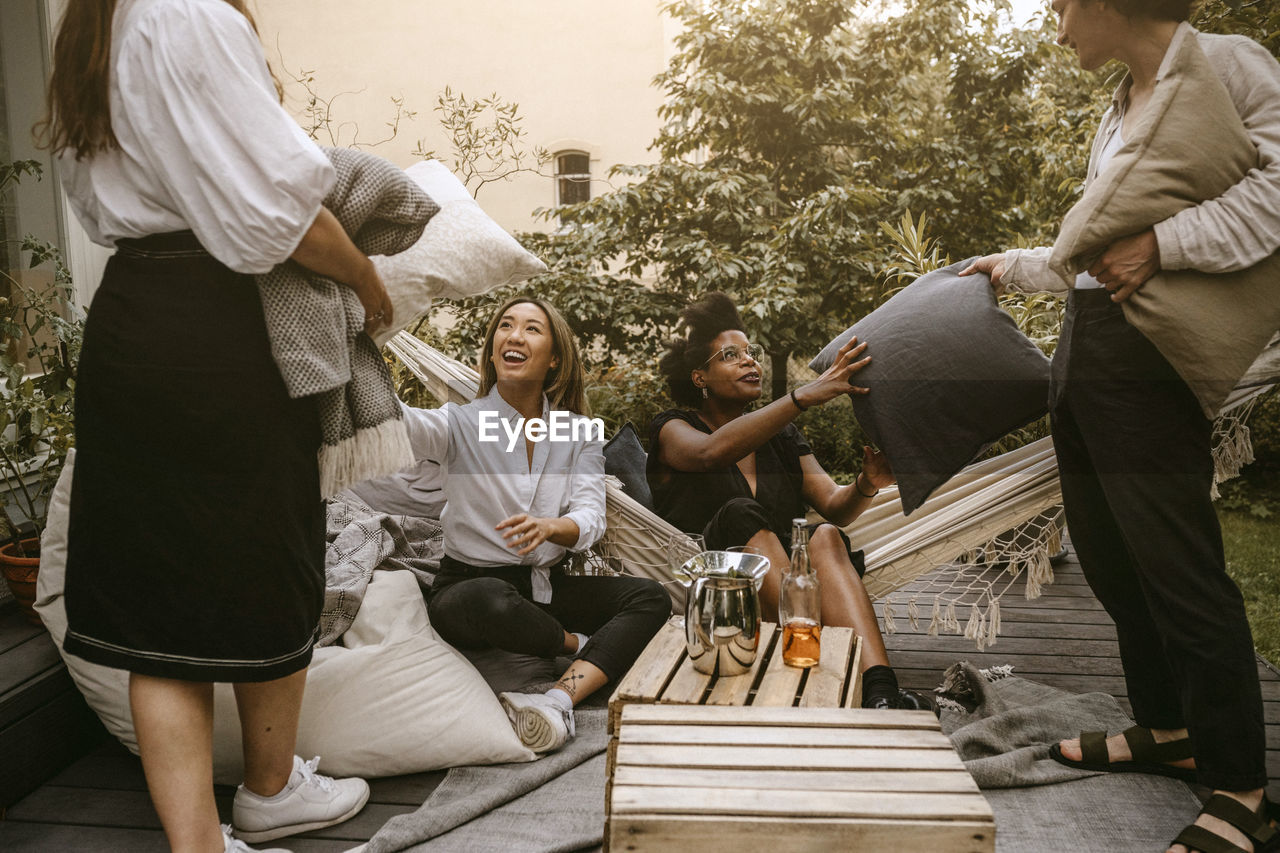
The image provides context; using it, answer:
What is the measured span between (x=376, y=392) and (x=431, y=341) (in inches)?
117

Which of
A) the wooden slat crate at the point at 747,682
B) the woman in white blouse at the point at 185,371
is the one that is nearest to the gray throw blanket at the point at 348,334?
the woman in white blouse at the point at 185,371

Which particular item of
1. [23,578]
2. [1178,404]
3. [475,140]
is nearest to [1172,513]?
[1178,404]

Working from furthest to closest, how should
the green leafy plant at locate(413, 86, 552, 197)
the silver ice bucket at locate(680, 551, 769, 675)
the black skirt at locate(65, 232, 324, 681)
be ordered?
1. the green leafy plant at locate(413, 86, 552, 197)
2. the silver ice bucket at locate(680, 551, 769, 675)
3. the black skirt at locate(65, 232, 324, 681)

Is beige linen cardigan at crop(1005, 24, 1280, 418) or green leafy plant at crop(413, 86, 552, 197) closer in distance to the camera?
beige linen cardigan at crop(1005, 24, 1280, 418)

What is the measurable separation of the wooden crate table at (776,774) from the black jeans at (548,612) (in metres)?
0.57

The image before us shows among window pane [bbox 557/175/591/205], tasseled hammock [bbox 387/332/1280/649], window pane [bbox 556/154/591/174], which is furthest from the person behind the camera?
window pane [bbox 557/175/591/205]

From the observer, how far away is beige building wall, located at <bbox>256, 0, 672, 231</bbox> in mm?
6512

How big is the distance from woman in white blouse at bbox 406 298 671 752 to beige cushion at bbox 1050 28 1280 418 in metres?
1.11

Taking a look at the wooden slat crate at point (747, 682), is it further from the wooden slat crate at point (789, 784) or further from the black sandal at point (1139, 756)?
the black sandal at point (1139, 756)

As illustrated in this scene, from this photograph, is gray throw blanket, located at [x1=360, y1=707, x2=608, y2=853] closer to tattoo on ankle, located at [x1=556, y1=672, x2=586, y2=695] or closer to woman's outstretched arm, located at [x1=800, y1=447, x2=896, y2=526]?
tattoo on ankle, located at [x1=556, y1=672, x2=586, y2=695]

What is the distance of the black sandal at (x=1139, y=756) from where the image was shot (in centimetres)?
164

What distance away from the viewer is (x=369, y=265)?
1.20 m

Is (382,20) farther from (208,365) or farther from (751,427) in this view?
(208,365)

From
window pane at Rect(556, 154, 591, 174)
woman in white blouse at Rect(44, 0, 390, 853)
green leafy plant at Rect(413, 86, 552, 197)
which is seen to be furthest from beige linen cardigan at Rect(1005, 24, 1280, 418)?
window pane at Rect(556, 154, 591, 174)
